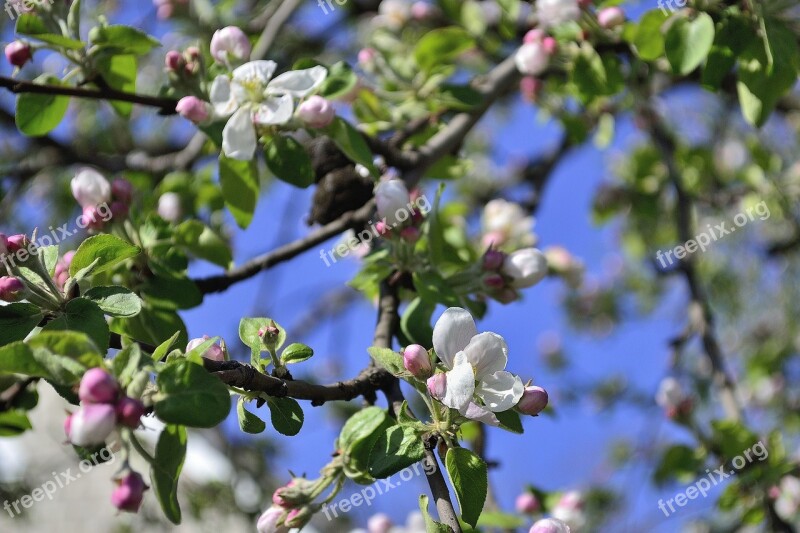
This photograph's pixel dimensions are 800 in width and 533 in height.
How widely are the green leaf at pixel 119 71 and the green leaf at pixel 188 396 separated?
29.6 inches

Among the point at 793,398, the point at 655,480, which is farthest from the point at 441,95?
the point at 793,398

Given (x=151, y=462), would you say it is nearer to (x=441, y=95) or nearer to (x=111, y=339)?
(x=111, y=339)

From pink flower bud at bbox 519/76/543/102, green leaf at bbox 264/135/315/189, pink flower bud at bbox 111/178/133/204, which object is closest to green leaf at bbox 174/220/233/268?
pink flower bud at bbox 111/178/133/204

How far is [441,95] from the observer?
1.59 meters

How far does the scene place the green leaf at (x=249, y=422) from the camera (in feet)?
3.26

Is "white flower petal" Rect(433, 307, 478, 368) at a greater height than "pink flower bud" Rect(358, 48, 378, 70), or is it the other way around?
"white flower petal" Rect(433, 307, 478, 368)

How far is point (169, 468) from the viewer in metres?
0.82

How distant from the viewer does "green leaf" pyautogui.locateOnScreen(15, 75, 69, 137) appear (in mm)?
1304

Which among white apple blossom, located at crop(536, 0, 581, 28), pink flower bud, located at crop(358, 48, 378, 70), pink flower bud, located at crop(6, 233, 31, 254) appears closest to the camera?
pink flower bud, located at crop(6, 233, 31, 254)

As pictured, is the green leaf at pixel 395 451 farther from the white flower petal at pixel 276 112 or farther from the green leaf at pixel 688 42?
the green leaf at pixel 688 42

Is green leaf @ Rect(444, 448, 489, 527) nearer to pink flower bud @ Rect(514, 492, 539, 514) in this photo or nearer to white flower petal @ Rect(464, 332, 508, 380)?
white flower petal @ Rect(464, 332, 508, 380)

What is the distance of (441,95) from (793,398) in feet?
7.66

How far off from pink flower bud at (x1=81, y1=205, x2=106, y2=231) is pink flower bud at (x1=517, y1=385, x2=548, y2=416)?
75 cm

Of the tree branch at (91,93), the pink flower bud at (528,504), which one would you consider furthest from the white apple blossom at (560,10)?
the pink flower bud at (528,504)
